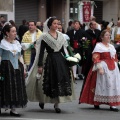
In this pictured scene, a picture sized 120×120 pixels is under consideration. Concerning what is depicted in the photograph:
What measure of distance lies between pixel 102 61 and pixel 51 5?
18297 millimetres

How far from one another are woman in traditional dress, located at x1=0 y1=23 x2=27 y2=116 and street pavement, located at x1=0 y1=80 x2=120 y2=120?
11.2 inches

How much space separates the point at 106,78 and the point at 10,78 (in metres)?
1.96

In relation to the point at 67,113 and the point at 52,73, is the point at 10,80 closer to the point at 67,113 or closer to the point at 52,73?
the point at 52,73

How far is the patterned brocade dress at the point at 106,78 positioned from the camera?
32.1 feet

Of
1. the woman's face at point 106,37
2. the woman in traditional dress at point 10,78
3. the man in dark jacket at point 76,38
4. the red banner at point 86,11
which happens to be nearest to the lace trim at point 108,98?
the woman's face at point 106,37

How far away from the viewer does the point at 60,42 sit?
369 inches

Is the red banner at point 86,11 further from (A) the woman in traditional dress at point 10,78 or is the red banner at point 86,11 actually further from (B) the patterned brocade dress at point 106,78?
(A) the woman in traditional dress at point 10,78

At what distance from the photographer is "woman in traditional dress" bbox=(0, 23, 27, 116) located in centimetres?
888

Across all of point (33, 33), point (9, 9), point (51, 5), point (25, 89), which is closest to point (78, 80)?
point (33, 33)

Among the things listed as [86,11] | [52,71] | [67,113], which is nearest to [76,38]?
[67,113]

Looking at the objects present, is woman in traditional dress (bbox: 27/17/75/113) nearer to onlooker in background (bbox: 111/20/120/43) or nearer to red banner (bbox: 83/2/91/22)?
onlooker in background (bbox: 111/20/120/43)

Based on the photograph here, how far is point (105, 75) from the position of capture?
9.81m

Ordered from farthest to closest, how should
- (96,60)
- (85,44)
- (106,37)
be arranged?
(85,44) < (106,37) < (96,60)

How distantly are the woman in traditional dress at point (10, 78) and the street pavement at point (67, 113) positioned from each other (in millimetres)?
284
